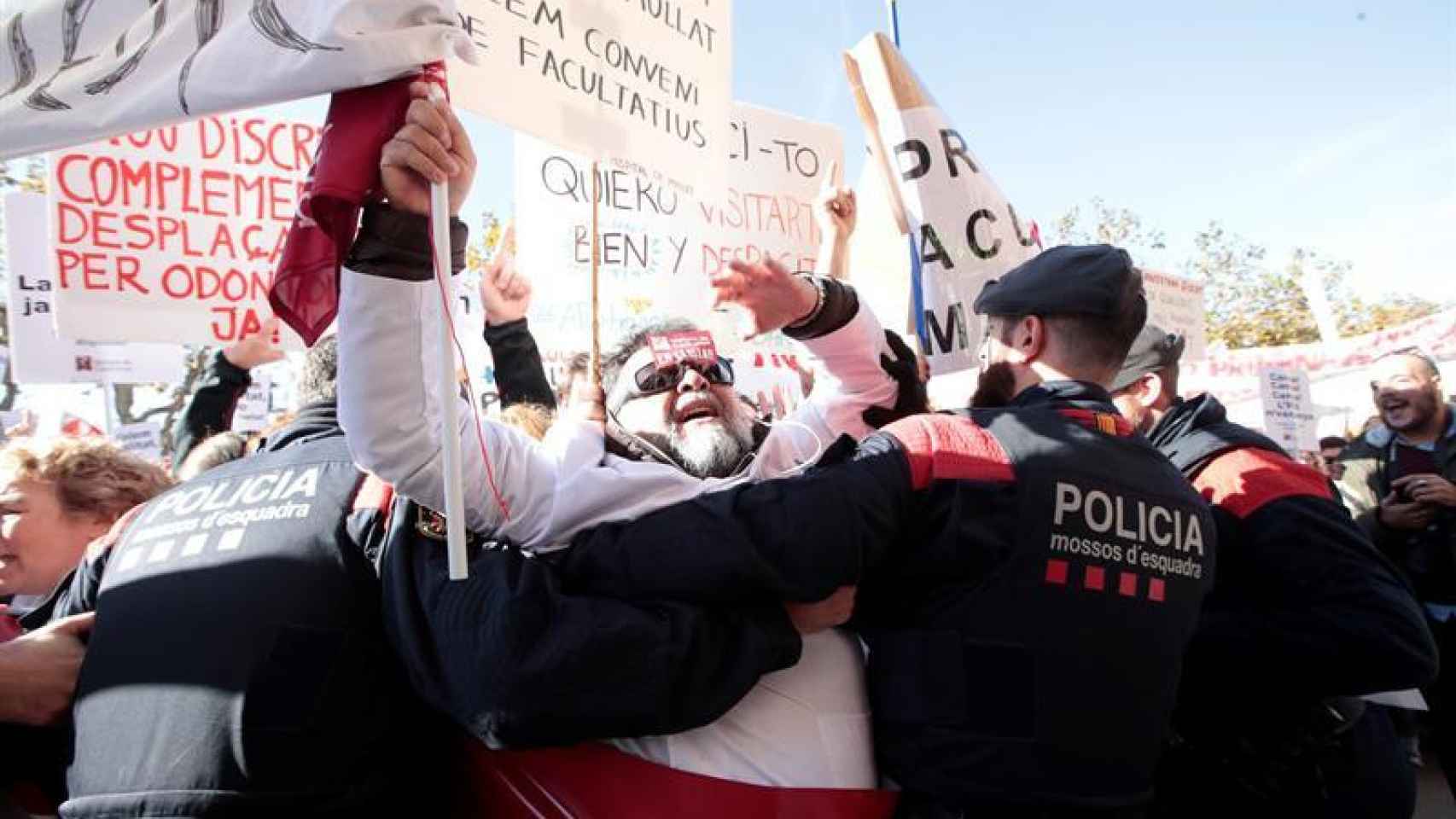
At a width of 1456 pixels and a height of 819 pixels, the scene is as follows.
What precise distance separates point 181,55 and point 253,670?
107cm

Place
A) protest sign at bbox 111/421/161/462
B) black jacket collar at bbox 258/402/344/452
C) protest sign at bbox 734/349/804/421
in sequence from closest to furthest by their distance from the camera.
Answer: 1. black jacket collar at bbox 258/402/344/452
2. protest sign at bbox 734/349/804/421
3. protest sign at bbox 111/421/161/462

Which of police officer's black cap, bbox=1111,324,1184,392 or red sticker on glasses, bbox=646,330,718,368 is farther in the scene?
police officer's black cap, bbox=1111,324,1184,392

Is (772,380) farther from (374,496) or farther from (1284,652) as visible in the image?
(374,496)

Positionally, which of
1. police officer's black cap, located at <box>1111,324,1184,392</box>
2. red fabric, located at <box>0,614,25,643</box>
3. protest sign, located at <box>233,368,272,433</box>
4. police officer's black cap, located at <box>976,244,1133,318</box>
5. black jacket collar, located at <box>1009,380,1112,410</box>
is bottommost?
red fabric, located at <box>0,614,25,643</box>

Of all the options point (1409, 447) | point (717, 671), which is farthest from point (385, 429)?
point (1409, 447)

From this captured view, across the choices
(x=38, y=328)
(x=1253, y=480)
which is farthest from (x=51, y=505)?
(x=38, y=328)

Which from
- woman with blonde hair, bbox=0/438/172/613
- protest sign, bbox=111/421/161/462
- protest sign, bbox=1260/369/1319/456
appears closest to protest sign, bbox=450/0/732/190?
woman with blonde hair, bbox=0/438/172/613

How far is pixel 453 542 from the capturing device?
64.1 inches

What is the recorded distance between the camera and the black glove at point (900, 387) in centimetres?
287

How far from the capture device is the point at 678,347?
2832 mm

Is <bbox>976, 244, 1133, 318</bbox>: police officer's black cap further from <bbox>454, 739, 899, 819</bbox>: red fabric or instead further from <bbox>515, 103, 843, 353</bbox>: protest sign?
<bbox>515, 103, 843, 353</bbox>: protest sign

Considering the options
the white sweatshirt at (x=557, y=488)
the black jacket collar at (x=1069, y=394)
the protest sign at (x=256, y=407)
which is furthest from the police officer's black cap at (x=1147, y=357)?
the protest sign at (x=256, y=407)

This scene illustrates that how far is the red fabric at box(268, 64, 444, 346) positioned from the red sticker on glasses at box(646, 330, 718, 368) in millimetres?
1173

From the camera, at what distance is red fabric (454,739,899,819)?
1770 mm
